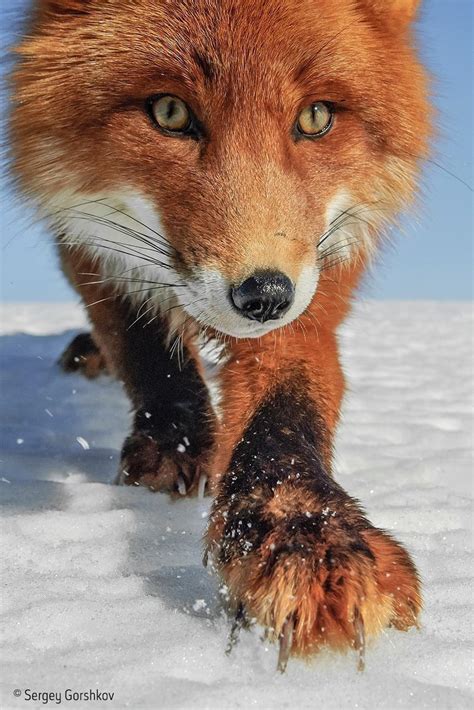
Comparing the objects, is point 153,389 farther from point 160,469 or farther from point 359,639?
point 359,639

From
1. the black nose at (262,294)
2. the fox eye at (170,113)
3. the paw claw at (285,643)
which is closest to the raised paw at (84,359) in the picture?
the fox eye at (170,113)

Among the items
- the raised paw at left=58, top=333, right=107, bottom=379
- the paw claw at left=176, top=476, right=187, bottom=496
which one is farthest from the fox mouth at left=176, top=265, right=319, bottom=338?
the raised paw at left=58, top=333, right=107, bottom=379

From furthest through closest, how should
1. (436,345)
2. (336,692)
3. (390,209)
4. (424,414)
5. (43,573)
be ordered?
(436,345), (424,414), (390,209), (43,573), (336,692)

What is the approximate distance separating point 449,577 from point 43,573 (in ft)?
4.03

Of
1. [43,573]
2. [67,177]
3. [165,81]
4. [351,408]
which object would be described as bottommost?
[351,408]

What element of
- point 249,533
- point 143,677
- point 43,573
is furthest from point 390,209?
point 143,677

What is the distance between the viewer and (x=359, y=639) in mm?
2020

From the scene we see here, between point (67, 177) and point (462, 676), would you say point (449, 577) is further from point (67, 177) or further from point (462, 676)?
point (67, 177)

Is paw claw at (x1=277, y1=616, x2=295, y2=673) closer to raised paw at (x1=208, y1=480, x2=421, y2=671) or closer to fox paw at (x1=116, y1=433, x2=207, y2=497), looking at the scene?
raised paw at (x1=208, y1=480, x2=421, y2=671)

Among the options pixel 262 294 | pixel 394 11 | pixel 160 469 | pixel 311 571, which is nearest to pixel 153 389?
pixel 160 469

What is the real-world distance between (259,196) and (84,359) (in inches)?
139

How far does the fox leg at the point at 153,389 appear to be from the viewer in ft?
11.9

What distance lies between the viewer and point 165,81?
104 inches

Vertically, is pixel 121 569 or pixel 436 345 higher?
pixel 121 569
